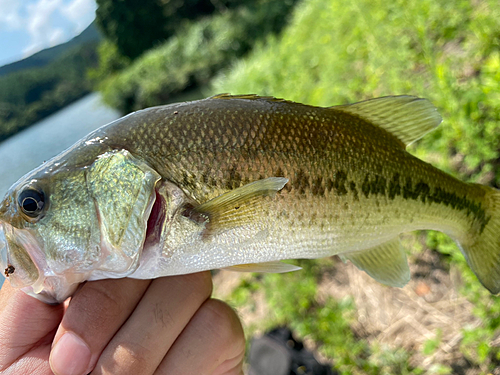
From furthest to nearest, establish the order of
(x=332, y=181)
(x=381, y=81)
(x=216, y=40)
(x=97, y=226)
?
(x=216, y=40), (x=381, y=81), (x=332, y=181), (x=97, y=226)

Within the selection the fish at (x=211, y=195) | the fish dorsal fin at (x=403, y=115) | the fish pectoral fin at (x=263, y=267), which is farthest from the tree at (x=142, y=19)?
the fish pectoral fin at (x=263, y=267)

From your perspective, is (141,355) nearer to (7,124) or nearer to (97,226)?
(97,226)

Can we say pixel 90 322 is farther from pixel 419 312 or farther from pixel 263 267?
pixel 419 312

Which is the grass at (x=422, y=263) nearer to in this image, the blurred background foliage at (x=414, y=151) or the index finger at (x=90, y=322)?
the blurred background foliage at (x=414, y=151)

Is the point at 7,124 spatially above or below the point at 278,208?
above

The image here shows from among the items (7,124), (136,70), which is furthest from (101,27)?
(7,124)

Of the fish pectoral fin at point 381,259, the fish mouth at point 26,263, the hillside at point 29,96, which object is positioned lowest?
the fish pectoral fin at point 381,259

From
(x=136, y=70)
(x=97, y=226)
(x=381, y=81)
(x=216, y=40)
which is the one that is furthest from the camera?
→ (x=136, y=70)
